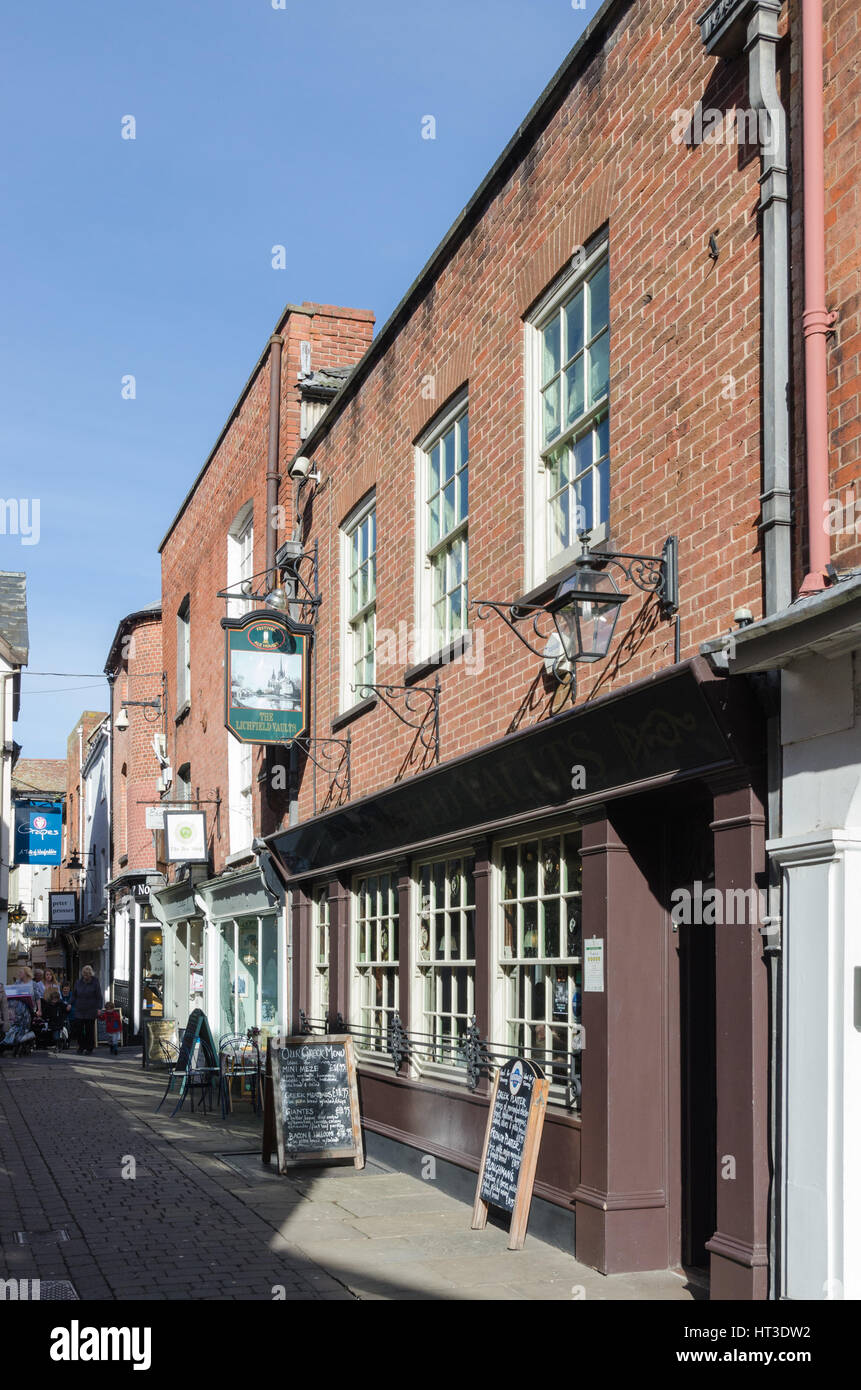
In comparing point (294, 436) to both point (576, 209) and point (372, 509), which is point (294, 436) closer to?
point (372, 509)

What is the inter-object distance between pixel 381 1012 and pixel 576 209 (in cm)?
665

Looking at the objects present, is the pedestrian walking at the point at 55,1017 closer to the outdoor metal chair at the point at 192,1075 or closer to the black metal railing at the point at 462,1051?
the outdoor metal chair at the point at 192,1075

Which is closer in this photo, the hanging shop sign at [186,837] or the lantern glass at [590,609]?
the lantern glass at [590,609]

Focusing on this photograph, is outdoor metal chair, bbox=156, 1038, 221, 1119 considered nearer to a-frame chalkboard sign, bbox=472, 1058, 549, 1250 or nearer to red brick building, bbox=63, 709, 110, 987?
a-frame chalkboard sign, bbox=472, 1058, 549, 1250

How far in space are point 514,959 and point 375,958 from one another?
3.28 meters

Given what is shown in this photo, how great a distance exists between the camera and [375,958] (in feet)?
39.7

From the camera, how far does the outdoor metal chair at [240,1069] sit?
571 inches

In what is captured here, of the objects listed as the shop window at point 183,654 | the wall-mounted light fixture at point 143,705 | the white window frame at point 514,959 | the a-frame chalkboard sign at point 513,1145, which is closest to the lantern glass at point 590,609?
the white window frame at point 514,959

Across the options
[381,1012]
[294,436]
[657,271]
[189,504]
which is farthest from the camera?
[189,504]

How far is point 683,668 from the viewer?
20.4ft

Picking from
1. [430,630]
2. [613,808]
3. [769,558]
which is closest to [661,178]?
[769,558]

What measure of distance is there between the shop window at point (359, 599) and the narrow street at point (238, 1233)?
408cm

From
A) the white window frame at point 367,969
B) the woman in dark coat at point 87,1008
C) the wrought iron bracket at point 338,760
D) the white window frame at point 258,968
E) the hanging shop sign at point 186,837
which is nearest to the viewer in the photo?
the white window frame at point 367,969

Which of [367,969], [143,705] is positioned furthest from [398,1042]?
[143,705]
